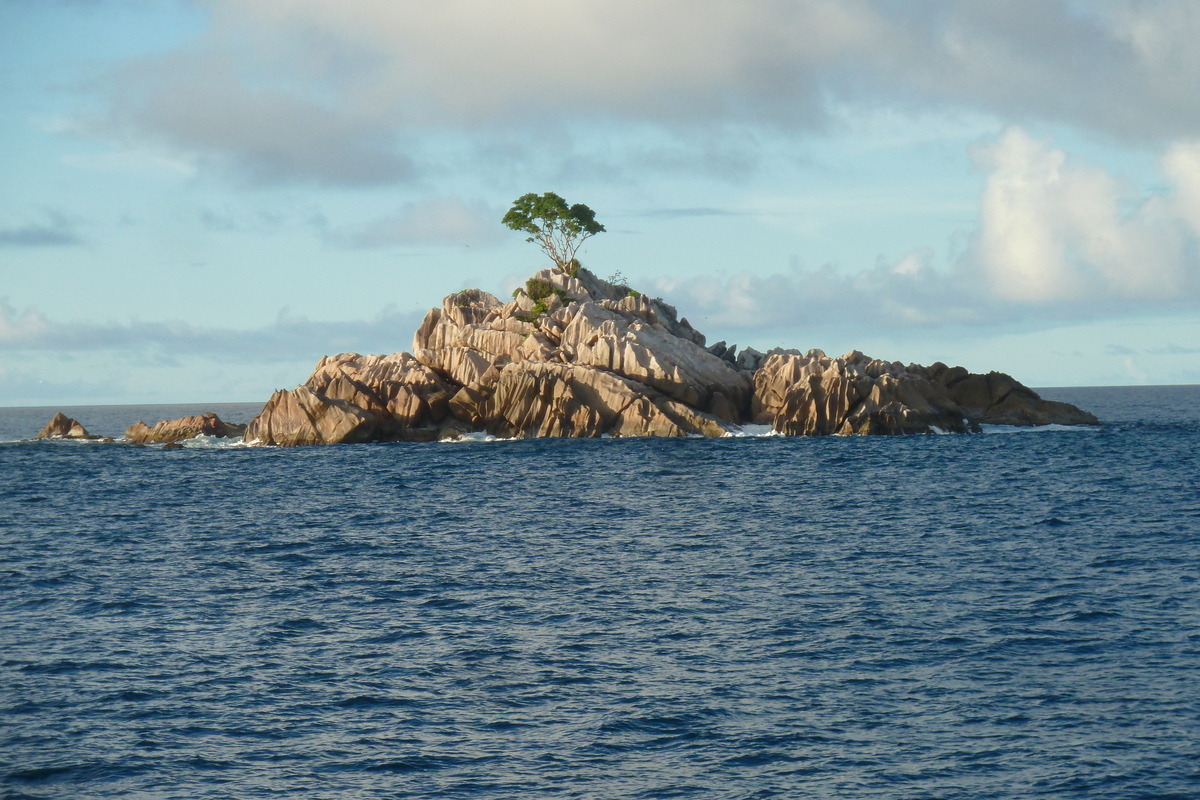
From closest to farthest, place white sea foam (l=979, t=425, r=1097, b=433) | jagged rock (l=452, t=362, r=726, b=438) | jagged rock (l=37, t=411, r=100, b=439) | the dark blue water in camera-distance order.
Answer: the dark blue water → jagged rock (l=452, t=362, r=726, b=438) → white sea foam (l=979, t=425, r=1097, b=433) → jagged rock (l=37, t=411, r=100, b=439)

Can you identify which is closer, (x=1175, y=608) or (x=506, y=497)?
(x=1175, y=608)

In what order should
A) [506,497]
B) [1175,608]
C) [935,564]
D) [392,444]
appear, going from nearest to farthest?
[1175,608] < [935,564] < [506,497] < [392,444]

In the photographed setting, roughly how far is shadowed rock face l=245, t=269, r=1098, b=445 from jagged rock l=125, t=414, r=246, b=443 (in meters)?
7.61

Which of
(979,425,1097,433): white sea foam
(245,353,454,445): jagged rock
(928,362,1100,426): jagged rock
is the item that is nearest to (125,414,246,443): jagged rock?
(245,353,454,445): jagged rock

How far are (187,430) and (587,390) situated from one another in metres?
45.7

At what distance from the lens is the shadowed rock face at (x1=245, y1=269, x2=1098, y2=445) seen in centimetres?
9481

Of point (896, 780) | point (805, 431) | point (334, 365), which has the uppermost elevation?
point (334, 365)

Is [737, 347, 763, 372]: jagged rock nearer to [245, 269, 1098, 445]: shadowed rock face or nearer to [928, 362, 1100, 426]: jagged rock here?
[245, 269, 1098, 445]: shadowed rock face

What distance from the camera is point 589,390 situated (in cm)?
9500

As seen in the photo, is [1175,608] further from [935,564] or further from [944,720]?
[944,720]

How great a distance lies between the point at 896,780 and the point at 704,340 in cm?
9220

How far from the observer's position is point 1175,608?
33.5 metres

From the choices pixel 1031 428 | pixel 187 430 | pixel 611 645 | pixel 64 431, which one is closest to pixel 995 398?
pixel 1031 428

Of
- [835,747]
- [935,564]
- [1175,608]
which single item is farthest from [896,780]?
[935,564]
